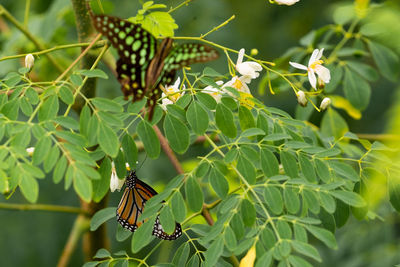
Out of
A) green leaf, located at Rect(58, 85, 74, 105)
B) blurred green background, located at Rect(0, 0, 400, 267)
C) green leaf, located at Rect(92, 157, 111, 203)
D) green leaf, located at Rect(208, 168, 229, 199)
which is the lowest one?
blurred green background, located at Rect(0, 0, 400, 267)

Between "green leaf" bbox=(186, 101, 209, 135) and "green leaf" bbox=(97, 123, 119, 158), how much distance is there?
18 centimetres

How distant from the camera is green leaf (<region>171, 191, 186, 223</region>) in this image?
0.99 metres

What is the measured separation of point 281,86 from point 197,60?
754 millimetres

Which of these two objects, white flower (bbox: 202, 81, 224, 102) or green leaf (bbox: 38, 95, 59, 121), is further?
white flower (bbox: 202, 81, 224, 102)

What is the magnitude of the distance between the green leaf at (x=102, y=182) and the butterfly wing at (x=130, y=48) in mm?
138

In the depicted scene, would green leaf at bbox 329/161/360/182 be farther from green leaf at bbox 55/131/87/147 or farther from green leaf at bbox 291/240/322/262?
green leaf at bbox 55/131/87/147

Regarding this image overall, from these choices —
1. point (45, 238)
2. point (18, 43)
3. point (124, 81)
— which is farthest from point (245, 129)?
point (45, 238)

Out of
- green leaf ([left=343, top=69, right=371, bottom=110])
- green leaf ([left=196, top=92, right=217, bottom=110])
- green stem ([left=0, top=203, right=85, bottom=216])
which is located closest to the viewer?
green leaf ([left=196, top=92, right=217, bottom=110])

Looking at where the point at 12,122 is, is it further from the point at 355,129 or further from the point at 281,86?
the point at 355,129

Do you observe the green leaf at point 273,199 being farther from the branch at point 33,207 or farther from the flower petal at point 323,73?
the branch at point 33,207

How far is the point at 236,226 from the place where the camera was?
942 mm

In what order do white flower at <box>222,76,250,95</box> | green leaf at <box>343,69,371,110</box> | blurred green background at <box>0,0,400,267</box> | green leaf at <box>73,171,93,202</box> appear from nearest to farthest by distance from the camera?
green leaf at <box>73,171,93,202</box> → white flower at <box>222,76,250,95</box> → green leaf at <box>343,69,371,110</box> → blurred green background at <box>0,0,400,267</box>

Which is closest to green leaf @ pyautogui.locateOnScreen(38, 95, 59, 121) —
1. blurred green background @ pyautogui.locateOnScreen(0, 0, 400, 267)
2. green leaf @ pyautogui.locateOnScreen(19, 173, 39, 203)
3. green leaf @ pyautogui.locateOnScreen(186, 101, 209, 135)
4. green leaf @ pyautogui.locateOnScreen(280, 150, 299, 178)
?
green leaf @ pyautogui.locateOnScreen(19, 173, 39, 203)

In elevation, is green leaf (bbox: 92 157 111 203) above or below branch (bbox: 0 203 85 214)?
above
